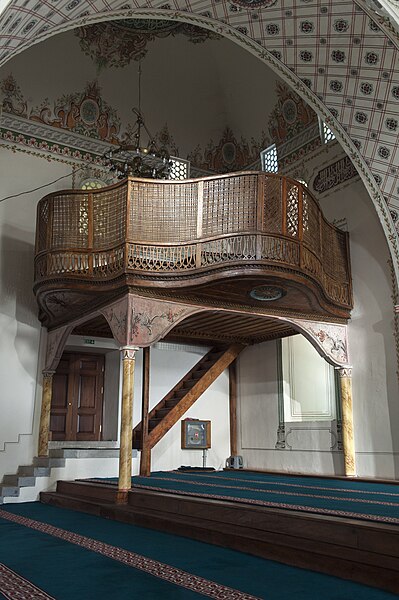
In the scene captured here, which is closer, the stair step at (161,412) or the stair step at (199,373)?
the stair step at (161,412)

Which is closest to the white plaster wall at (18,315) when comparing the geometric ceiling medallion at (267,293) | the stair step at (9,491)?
the stair step at (9,491)

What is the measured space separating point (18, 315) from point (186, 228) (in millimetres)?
3681

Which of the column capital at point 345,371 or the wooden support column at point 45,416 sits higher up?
the column capital at point 345,371

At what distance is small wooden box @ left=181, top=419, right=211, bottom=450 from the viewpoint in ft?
34.3

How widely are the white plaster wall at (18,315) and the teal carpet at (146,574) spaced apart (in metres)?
3.49

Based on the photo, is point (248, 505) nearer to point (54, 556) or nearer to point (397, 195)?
point (54, 556)

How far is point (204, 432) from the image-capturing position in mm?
10594

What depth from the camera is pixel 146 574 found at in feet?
12.7

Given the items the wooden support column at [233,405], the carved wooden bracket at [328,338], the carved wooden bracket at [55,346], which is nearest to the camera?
the carved wooden bracket at [328,338]

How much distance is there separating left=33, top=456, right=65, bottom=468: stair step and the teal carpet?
303 centimetres

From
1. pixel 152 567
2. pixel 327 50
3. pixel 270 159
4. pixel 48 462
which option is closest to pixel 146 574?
pixel 152 567

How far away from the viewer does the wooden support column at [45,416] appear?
9039 millimetres

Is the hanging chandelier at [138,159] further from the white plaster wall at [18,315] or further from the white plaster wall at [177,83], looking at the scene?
the white plaster wall at [18,315]

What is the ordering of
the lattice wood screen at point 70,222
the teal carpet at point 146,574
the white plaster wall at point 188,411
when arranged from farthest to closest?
the white plaster wall at point 188,411 → the lattice wood screen at point 70,222 → the teal carpet at point 146,574
